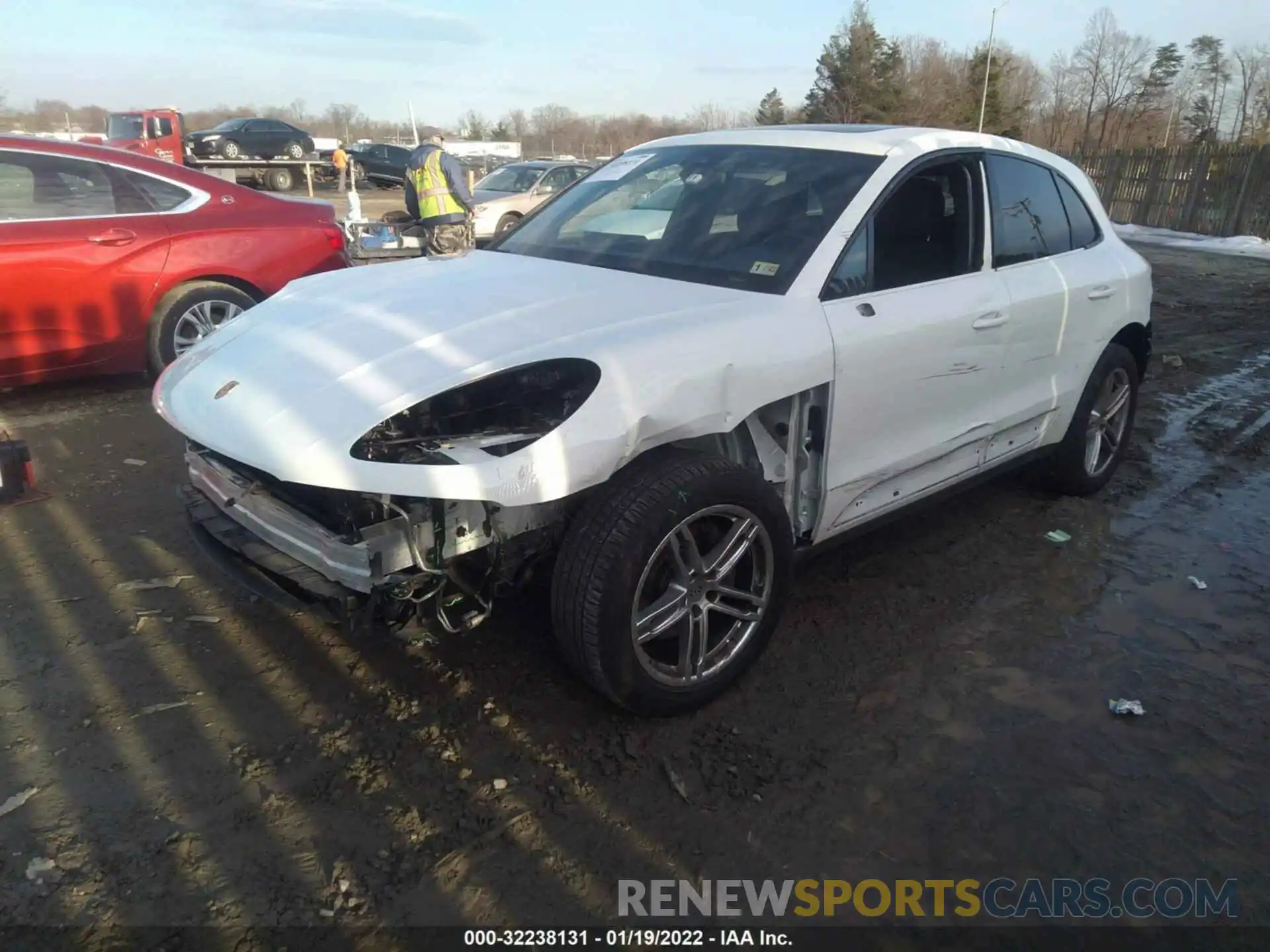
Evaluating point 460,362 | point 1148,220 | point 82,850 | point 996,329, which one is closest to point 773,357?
point 460,362

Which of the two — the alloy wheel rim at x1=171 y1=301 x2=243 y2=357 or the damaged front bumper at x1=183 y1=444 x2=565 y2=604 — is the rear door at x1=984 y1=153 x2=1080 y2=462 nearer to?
the damaged front bumper at x1=183 y1=444 x2=565 y2=604

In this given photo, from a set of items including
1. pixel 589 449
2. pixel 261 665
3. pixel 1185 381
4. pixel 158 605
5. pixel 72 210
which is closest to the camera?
pixel 589 449

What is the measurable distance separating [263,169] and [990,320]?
2881 cm

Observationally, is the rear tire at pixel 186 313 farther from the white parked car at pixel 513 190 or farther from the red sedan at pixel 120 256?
the white parked car at pixel 513 190

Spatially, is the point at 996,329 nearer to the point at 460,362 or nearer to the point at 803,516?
the point at 803,516

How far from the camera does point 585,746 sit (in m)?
2.68

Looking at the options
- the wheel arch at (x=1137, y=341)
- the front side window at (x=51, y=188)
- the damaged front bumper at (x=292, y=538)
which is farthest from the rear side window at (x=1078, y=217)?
the front side window at (x=51, y=188)

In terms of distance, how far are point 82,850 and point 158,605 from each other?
1.29 metres

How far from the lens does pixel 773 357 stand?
2.76 meters

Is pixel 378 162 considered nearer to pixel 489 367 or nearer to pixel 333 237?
pixel 333 237

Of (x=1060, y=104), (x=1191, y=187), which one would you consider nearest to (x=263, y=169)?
(x=1191, y=187)

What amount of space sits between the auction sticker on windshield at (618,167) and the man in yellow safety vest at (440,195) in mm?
5124

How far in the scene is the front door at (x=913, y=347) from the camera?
9.98 feet

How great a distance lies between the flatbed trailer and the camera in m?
26.5
